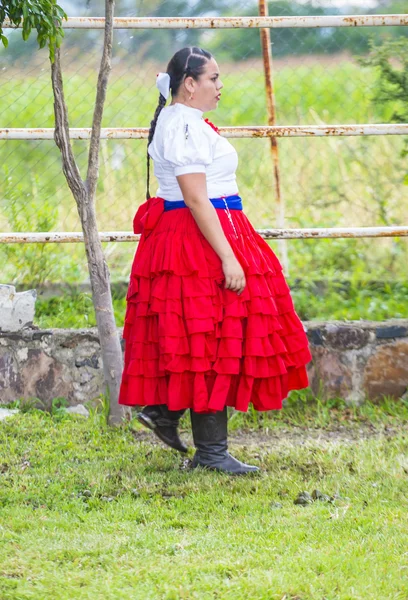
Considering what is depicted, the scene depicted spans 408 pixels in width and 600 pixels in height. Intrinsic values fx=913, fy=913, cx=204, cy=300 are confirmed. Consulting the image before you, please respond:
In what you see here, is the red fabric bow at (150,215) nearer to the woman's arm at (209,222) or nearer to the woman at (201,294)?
the woman at (201,294)

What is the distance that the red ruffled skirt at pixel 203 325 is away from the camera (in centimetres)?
344

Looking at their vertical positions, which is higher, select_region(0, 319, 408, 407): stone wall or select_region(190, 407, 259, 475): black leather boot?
select_region(0, 319, 408, 407): stone wall

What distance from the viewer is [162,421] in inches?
144

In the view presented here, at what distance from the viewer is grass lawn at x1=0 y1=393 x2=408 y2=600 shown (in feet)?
8.43

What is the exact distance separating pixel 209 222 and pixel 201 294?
273 mm

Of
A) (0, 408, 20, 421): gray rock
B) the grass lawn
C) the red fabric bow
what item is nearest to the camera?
the grass lawn

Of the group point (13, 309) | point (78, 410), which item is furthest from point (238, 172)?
point (78, 410)

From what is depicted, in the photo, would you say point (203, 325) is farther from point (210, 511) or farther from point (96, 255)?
point (96, 255)

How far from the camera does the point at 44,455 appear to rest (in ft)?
12.6

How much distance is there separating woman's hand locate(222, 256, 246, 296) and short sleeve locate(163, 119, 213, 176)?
1.15 ft

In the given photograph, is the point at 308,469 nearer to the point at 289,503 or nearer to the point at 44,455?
the point at 289,503

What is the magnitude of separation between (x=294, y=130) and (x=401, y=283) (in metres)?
1.37

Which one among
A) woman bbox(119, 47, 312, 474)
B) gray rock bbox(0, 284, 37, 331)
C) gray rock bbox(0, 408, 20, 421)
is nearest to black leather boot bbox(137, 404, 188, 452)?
woman bbox(119, 47, 312, 474)

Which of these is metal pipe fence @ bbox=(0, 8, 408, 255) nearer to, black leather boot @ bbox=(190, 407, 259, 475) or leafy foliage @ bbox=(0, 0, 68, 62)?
leafy foliage @ bbox=(0, 0, 68, 62)
